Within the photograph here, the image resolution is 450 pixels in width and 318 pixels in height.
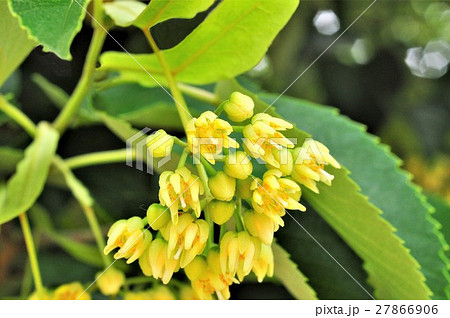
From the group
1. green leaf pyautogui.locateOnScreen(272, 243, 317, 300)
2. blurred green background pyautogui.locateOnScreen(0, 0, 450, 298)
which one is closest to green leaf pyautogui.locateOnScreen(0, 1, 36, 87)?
blurred green background pyautogui.locateOnScreen(0, 0, 450, 298)

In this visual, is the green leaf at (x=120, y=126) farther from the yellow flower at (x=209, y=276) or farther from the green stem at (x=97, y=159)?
the yellow flower at (x=209, y=276)

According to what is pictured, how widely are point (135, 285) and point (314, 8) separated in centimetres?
40

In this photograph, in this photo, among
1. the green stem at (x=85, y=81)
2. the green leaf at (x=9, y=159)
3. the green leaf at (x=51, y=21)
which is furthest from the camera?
the green leaf at (x=9, y=159)

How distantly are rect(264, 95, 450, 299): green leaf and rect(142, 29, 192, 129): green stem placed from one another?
8 cm

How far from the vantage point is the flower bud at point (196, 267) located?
0.37 m

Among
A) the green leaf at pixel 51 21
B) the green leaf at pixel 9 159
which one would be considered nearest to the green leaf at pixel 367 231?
the green leaf at pixel 51 21

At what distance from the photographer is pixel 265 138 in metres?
0.35

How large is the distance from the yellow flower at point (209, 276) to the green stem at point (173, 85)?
0.29 ft

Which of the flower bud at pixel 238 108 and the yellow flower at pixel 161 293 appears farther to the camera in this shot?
the yellow flower at pixel 161 293

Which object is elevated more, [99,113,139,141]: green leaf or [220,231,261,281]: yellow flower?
[220,231,261,281]: yellow flower

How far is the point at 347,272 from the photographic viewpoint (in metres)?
0.47

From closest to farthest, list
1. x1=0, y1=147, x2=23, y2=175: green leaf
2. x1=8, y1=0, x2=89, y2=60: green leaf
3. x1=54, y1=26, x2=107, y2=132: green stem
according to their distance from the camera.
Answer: x1=8, y1=0, x2=89, y2=60: green leaf → x1=54, y1=26, x2=107, y2=132: green stem → x1=0, y1=147, x2=23, y2=175: green leaf

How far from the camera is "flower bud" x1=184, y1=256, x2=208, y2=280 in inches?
14.4

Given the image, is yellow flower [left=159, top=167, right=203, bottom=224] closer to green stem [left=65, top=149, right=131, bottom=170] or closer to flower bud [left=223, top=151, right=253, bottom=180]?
flower bud [left=223, top=151, right=253, bottom=180]
